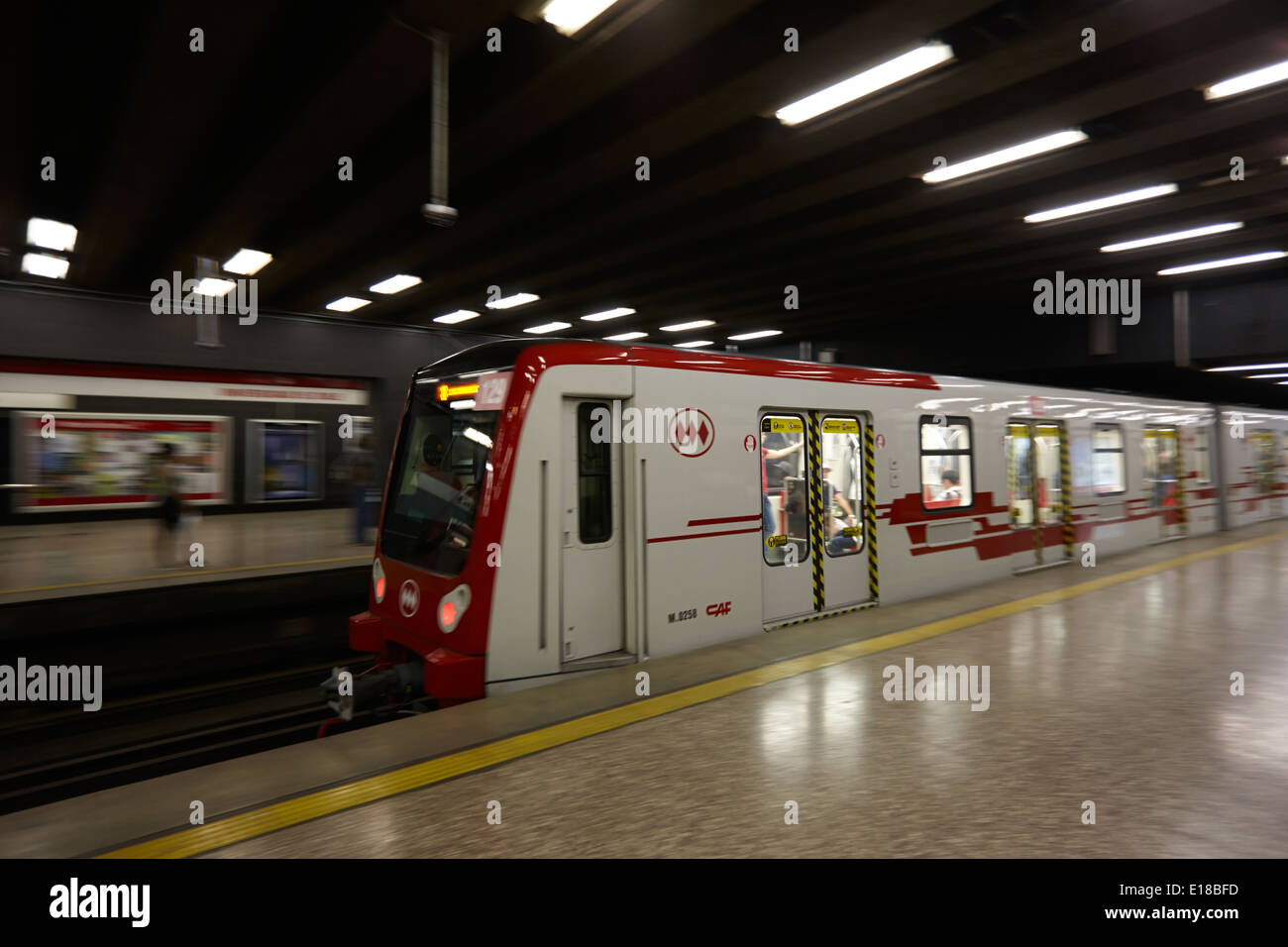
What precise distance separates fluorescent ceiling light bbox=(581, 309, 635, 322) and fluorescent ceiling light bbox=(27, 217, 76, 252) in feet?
28.7

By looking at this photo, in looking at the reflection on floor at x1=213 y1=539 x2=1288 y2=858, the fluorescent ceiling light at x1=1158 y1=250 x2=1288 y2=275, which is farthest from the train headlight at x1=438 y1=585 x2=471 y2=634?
the fluorescent ceiling light at x1=1158 y1=250 x2=1288 y2=275

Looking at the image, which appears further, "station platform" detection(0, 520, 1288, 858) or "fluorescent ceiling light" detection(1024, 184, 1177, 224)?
"fluorescent ceiling light" detection(1024, 184, 1177, 224)

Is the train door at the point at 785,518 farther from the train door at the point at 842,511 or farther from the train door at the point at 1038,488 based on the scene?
the train door at the point at 1038,488

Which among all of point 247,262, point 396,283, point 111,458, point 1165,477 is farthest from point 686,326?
point 111,458

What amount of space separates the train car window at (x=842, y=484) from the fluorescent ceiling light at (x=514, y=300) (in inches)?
320

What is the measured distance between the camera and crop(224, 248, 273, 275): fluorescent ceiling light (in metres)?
10.4

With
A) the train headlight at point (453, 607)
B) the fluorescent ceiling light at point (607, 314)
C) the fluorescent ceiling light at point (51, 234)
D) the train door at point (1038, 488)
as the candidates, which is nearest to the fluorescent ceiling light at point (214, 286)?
the fluorescent ceiling light at point (51, 234)

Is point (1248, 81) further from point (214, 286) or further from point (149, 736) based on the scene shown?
point (214, 286)

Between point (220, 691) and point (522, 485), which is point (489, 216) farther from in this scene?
point (220, 691)

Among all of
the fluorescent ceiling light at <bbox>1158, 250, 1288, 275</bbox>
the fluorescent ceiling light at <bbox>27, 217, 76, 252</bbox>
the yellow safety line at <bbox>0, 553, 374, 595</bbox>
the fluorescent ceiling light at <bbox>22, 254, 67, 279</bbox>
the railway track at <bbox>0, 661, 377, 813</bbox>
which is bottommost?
the railway track at <bbox>0, 661, 377, 813</bbox>

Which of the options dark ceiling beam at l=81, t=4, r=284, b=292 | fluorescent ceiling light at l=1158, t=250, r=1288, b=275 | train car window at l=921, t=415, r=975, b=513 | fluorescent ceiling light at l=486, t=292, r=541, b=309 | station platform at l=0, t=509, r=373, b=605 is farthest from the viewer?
fluorescent ceiling light at l=486, t=292, r=541, b=309

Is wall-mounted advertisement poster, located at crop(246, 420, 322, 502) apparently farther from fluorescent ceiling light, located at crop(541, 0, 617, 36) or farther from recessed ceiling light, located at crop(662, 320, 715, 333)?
fluorescent ceiling light, located at crop(541, 0, 617, 36)

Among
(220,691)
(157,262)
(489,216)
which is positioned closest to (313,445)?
(157,262)
